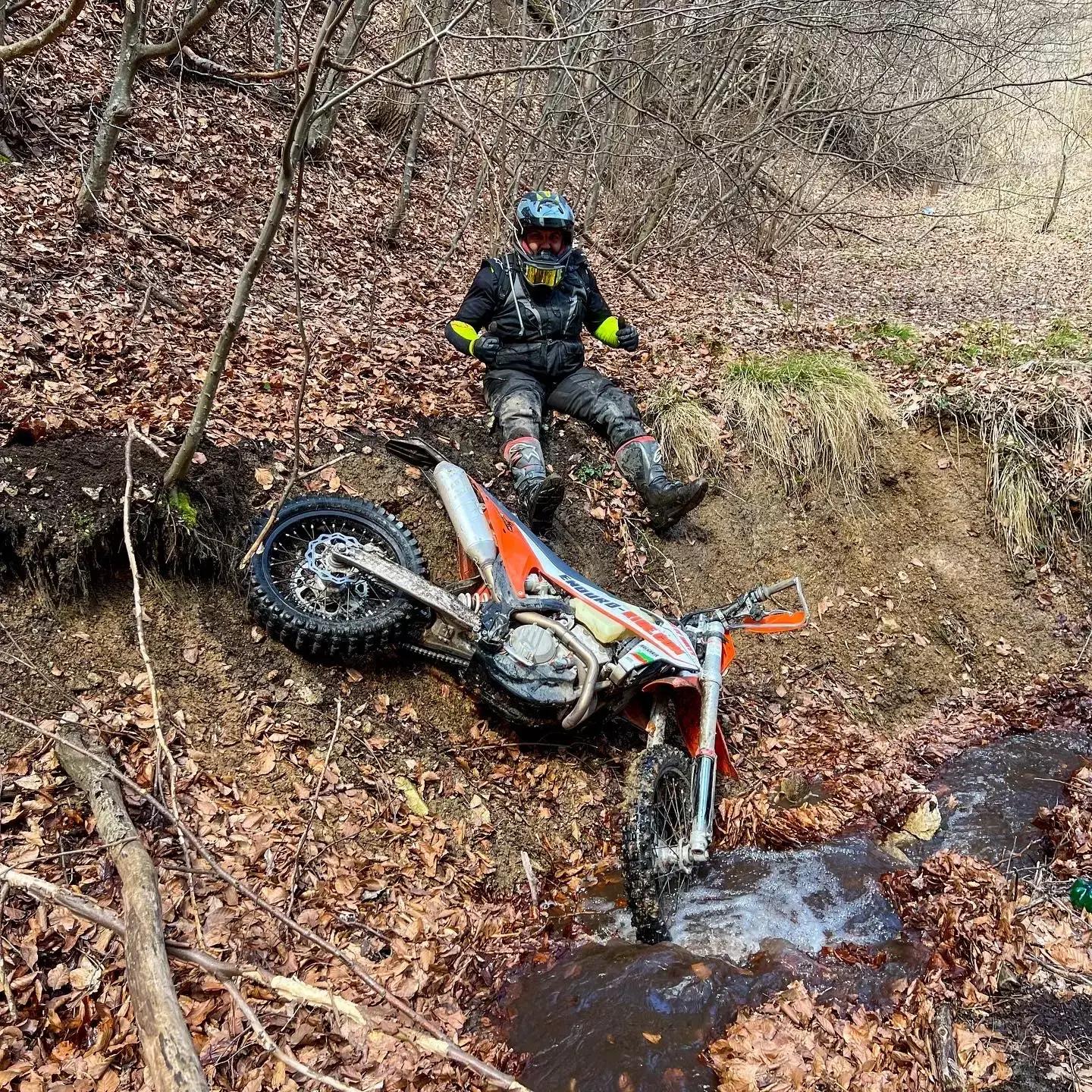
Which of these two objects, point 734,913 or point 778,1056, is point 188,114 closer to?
point 734,913

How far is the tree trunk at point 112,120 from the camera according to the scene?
5293mm

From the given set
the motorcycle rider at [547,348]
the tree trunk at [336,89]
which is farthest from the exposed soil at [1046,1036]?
the tree trunk at [336,89]

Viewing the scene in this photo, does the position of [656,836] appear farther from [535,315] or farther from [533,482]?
[535,315]

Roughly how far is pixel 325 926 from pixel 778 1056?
77.9 inches

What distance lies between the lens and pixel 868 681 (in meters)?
5.87

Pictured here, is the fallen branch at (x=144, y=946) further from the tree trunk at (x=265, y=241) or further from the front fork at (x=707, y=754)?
the front fork at (x=707, y=754)

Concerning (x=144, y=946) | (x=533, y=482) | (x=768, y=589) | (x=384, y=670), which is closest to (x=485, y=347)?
(x=533, y=482)

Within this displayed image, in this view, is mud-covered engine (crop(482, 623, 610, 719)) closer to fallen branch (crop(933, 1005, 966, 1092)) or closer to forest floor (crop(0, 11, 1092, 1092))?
forest floor (crop(0, 11, 1092, 1092))

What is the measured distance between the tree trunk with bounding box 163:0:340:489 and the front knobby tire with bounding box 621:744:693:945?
2.89 m

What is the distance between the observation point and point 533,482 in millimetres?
5176

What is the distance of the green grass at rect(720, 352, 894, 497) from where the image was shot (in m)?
6.69

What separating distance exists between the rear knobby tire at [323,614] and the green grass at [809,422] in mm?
3473

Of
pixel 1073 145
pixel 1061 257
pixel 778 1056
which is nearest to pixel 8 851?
pixel 778 1056

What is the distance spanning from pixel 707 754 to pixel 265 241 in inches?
129
